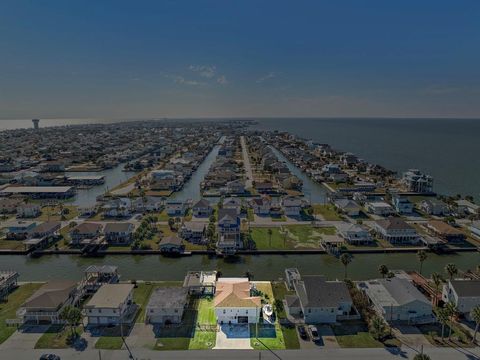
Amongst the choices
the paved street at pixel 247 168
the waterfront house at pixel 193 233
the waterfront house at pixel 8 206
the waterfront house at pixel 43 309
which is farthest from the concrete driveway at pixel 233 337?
the paved street at pixel 247 168

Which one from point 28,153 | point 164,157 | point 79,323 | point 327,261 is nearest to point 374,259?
point 327,261

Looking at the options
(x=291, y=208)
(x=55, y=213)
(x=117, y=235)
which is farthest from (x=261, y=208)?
(x=55, y=213)

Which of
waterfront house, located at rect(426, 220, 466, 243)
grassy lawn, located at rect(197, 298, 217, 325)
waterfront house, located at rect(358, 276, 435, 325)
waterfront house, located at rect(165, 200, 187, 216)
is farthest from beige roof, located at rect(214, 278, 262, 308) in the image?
waterfront house, located at rect(426, 220, 466, 243)

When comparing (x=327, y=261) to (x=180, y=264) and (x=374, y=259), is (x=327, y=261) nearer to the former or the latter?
(x=374, y=259)

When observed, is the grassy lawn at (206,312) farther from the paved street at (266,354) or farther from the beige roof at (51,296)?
the beige roof at (51,296)

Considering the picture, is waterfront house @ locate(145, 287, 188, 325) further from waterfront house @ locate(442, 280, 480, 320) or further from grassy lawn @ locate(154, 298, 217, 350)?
waterfront house @ locate(442, 280, 480, 320)

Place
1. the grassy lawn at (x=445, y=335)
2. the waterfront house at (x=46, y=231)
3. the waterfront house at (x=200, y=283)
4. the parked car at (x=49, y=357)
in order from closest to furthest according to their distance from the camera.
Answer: the parked car at (x=49, y=357) → the grassy lawn at (x=445, y=335) → the waterfront house at (x=200, y=283) → the waterfront house at (x=46, y=231)
